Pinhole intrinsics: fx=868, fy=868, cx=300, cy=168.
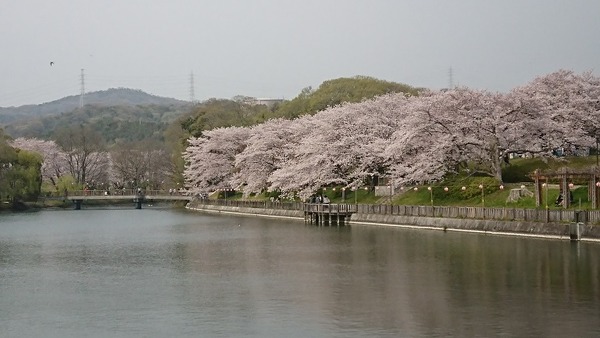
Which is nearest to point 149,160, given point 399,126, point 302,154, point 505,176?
point 302,154

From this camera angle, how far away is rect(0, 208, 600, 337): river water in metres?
22.2

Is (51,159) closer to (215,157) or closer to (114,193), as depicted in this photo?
(114,193)

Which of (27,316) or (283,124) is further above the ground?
(283,124)

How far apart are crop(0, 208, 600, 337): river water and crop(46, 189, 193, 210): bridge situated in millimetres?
51213

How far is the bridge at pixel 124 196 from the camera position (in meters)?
99.6

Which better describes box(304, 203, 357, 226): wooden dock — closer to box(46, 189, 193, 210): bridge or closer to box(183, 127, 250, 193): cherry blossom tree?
box(183, 127, 250, 193): cherry blossom tree

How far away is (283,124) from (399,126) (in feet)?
70.1

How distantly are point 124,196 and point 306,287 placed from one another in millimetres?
77535

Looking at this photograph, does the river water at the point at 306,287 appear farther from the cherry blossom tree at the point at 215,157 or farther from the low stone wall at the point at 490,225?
the cherry blossom tree at the point at 215,157

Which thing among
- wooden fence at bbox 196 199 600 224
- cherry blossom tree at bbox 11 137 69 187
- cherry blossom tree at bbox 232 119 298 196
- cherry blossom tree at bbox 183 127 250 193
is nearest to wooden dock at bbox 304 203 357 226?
wooden fence at bbox 196 199 600 224

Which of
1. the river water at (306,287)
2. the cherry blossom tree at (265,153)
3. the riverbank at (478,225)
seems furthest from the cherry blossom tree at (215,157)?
the river water at (306,287)

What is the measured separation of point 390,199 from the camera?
197ft

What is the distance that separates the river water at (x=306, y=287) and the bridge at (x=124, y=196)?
51.2 metres

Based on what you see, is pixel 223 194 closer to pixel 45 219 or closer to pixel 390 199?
pixel 45 219
